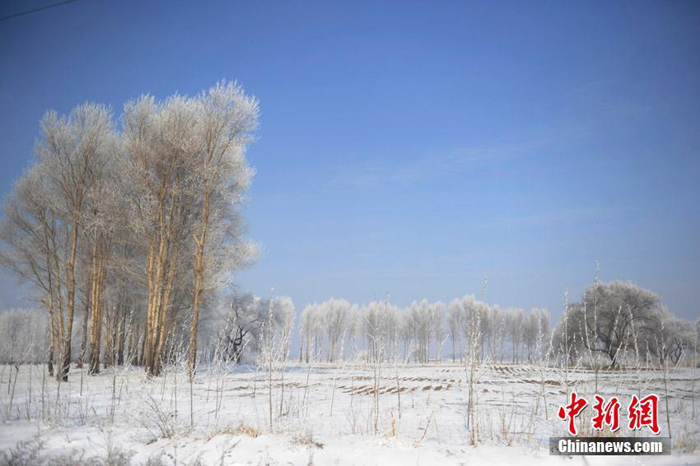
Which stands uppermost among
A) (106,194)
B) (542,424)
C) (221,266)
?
(106,194)

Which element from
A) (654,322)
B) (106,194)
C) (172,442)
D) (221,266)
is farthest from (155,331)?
(654,322)

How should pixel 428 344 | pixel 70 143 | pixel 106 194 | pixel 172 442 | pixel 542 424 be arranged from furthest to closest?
pixel 428 344 → pixel 106 194 → pixel 70 143 → pixel 542 424 → pixel 172 442

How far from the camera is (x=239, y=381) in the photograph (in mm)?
16344

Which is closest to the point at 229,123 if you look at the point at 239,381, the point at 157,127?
the point at 157,127

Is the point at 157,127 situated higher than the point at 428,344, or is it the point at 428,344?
the point at 157,127

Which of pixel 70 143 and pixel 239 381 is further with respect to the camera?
pixel 239 381

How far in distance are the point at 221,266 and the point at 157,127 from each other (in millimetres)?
5833

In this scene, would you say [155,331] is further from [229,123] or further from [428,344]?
[428,344]

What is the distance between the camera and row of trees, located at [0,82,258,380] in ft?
50.0

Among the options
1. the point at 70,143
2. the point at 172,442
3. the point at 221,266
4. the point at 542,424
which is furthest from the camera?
the point at 221,266

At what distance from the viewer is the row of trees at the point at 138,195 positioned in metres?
15.2

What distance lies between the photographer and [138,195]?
16906 millimetres

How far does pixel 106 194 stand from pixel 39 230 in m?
3.27

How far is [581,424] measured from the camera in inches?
220
